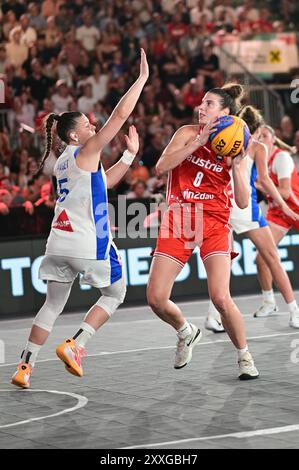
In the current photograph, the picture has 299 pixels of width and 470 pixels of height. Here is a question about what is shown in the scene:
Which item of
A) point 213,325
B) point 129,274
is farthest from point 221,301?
point 129,274

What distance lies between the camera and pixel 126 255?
45.1 feet

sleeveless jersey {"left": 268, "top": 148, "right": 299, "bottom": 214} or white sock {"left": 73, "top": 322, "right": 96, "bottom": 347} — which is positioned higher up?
sleeveless jersey {"left": 268, "top": 148, "right": 299, "bottom": 214}

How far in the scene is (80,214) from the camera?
775 cm

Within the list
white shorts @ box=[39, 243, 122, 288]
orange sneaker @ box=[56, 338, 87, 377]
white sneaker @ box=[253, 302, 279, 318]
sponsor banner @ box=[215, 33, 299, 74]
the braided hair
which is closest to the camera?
orange sneaker @ box=[56, 338, 87, 377]

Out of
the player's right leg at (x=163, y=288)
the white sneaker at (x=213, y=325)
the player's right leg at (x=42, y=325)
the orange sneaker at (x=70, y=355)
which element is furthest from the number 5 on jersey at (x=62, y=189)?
the white sneaker at (x=213, y=325)

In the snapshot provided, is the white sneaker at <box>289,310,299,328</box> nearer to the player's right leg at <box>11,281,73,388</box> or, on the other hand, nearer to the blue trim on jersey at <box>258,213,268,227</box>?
the blue trim on jersey at <box>258,213,268,227</box>

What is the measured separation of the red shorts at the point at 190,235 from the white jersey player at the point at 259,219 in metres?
2.72

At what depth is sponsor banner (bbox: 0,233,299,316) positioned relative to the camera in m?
13.2

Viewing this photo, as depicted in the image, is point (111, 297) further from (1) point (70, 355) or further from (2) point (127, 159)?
(2) point (127, 159)

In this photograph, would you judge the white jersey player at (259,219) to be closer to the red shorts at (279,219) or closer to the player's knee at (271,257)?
the player's knee at (271,257)

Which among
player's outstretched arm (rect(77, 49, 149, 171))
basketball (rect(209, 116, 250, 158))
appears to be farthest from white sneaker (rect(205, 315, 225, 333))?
player's outstretched arm (rect(77, 49, 149, 171))

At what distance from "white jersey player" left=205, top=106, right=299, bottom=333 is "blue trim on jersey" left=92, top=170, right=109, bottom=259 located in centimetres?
322

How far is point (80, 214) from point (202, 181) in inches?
40.6
